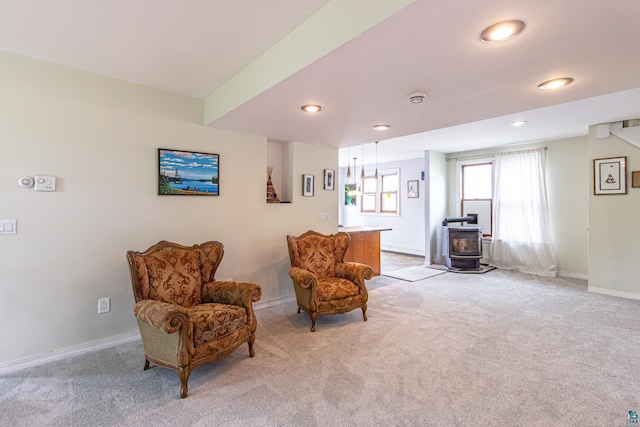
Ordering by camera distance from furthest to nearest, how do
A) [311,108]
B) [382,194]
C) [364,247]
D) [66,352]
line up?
[382,194] < [364,247] < [311,108] < [66,352]

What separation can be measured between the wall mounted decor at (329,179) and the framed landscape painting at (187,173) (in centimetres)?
164

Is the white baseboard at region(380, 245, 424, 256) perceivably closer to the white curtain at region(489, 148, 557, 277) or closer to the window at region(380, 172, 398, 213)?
the window at region(380, 172, 398, 213)

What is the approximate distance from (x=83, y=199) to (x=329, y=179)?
9.68 ft

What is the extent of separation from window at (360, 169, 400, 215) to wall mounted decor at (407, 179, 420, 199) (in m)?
0.39

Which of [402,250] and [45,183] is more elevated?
[45,183]

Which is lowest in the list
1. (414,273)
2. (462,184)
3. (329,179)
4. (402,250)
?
(414,273)

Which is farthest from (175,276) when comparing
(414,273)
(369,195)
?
(369,195)

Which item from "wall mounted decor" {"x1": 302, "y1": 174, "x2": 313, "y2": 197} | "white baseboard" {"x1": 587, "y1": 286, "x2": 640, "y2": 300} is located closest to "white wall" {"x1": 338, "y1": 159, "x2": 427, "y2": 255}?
"white baseboard" {"x1": 587, "y1": 286, "x2": 640, "y2": 300}

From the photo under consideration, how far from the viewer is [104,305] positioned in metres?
2.77

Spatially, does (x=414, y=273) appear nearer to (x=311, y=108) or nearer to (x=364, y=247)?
(x=364, y=247)

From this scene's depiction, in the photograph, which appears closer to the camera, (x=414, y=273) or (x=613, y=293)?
(x=613, y=293)

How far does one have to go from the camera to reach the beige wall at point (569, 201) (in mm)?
5172

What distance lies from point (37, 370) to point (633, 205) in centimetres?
698

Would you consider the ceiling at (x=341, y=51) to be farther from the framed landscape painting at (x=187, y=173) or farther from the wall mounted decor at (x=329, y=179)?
the wall mounted decor at (x=329, y=179)
